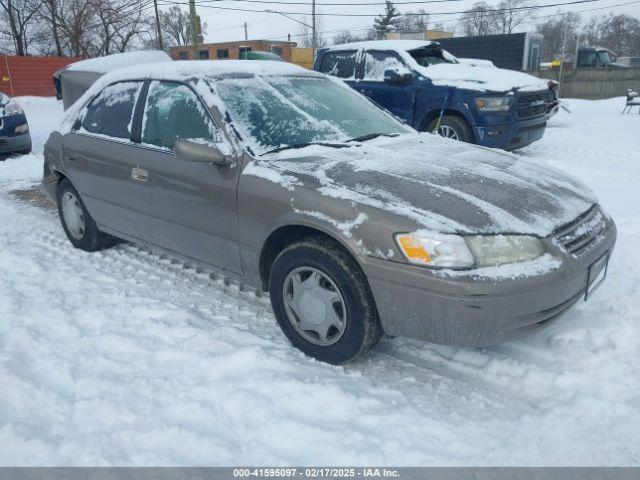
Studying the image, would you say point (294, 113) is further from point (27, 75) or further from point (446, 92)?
point (27, 75)

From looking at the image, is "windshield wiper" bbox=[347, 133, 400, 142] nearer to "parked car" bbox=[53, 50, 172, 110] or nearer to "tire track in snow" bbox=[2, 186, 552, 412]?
"tire track in snow" bbox=[2, 186, 552, 412]

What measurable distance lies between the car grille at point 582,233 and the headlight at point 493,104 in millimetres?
4469

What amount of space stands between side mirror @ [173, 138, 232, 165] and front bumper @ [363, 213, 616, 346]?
3.71 feet

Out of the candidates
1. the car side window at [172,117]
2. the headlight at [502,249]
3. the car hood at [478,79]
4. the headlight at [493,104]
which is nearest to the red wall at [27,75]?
the car hood at [478,79]

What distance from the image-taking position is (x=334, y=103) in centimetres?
373

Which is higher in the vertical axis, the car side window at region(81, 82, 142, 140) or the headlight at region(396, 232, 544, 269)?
the car side window at region(81, 82, 142, 140)

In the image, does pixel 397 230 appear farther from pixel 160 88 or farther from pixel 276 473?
pixel 160 88

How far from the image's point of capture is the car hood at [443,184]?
8.07 feet

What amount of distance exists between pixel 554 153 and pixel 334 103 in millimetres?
5846

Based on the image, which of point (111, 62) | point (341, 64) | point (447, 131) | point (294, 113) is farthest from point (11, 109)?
point (294, 113)

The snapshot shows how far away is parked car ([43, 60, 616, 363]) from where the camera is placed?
2373 millimetres

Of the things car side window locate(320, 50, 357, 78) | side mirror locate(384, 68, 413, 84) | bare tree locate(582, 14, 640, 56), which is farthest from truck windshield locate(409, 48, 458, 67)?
bare tree locate(582, 14, 640, 56)

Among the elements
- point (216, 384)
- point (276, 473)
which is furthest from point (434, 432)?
point (216, 384)

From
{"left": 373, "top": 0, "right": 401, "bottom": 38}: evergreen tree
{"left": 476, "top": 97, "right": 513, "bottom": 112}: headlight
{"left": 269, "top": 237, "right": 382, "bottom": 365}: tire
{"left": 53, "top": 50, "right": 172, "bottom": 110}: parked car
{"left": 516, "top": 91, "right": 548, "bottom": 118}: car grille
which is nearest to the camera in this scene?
{"left": 269, "top": 237, "right": 382, "bottom": 365}: tire
